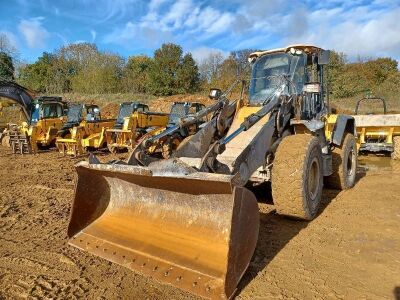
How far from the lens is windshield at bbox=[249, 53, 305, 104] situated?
20.8ft

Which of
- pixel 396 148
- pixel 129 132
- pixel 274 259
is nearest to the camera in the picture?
pixel 274 259

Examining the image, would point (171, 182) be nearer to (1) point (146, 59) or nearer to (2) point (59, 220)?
(2) point (59, 220)

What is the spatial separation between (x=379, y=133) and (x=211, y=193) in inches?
368

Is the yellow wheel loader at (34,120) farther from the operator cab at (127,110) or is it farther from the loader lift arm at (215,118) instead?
the loader lift arm at (215,118)

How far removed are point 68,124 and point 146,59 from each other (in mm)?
27839

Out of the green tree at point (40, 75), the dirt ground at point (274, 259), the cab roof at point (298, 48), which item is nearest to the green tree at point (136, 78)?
the green tree at point (40, 75)

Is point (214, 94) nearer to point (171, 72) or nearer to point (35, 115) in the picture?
point (35, 115)

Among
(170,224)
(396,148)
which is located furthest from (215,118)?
(396,148)

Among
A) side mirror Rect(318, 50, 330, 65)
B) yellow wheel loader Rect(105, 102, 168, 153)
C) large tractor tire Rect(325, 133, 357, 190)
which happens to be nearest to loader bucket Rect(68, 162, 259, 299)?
side mirror Rect(318, 50, 330, 65)

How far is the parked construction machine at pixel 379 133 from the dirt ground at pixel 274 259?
4.83m

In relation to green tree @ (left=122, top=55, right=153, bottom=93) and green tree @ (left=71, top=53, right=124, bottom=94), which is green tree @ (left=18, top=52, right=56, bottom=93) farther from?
green tree @ (left=122, top=55, right=153, bottom=93)

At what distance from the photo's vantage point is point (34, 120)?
53.6ft

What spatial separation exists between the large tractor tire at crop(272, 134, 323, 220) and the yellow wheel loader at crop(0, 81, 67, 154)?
13.4 meters

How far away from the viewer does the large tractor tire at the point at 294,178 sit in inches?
182
